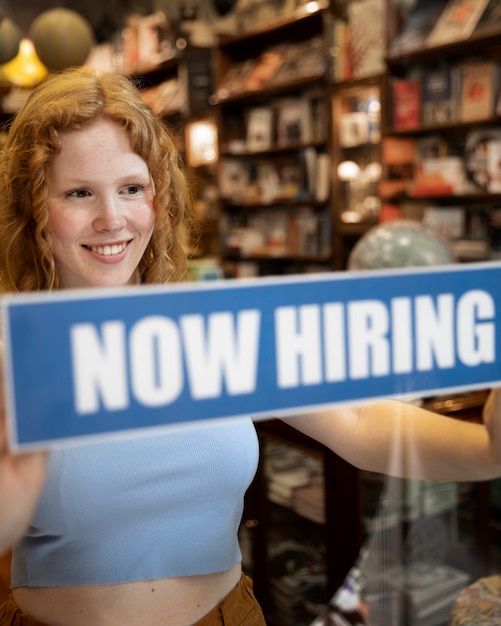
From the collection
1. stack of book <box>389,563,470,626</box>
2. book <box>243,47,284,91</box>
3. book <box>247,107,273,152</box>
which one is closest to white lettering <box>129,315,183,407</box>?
stack of book <box>389,563,470,626</box>

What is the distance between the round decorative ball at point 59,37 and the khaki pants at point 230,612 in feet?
3.57

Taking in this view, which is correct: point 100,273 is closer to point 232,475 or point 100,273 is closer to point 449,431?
point 232,475

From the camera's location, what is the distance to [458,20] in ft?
11.2

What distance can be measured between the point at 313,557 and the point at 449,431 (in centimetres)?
100

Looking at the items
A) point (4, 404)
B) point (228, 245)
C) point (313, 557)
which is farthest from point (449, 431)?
point (228, 245)

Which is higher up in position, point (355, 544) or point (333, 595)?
point (333, 595)

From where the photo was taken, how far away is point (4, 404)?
0.42 metres

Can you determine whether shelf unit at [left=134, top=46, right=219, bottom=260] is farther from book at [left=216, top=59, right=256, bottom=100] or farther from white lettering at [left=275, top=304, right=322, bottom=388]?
white lettering at [left=275, top=304, right=322, bottom=388]

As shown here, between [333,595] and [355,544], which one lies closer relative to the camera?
[333,595]

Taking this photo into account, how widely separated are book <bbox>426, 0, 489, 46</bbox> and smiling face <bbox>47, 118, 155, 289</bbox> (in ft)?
10.6

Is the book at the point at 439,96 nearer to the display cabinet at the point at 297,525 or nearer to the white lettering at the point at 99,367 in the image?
the display cabinet at the point at 297,525

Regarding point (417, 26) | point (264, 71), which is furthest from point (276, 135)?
point (417, 26)

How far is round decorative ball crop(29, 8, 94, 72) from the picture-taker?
1.56 m

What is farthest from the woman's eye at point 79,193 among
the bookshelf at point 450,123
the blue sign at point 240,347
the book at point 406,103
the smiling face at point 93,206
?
the book at point 406,103
